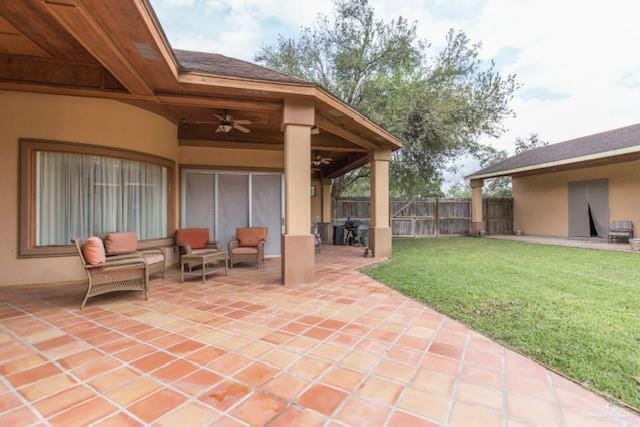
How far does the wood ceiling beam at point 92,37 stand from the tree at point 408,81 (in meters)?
7.15

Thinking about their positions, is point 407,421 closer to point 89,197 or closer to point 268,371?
point 268,371

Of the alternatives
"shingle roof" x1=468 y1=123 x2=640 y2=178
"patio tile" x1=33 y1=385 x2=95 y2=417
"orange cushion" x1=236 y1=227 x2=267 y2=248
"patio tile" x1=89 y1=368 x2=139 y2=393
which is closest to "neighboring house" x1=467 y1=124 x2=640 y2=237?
"shingle roof" x1=468 y1=123 x2=640 y2=178

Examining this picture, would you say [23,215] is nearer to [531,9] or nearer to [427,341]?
[427,341]

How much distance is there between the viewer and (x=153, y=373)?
6.66 feet

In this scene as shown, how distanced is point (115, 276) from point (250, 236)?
304cm

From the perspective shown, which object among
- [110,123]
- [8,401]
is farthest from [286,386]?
[110,123]

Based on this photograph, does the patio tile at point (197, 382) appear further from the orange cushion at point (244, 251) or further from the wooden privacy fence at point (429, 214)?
the wooden privacy fence at point (429, 214)

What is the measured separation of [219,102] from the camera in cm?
454

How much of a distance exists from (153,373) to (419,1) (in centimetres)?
1202

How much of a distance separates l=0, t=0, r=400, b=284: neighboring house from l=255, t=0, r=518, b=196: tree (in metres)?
3.37

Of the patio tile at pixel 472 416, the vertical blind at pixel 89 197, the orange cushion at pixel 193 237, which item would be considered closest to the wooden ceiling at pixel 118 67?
the vertical blind at pixel 89 197

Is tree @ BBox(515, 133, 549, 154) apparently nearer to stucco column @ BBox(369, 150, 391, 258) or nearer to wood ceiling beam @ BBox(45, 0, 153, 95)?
stucco column @ BBox(369, 150, 391, 258)

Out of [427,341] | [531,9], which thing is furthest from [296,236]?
[531,9]

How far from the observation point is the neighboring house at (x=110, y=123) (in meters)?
3.15
